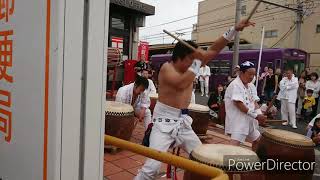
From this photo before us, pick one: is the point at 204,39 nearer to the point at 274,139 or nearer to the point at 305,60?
the point at 305,60

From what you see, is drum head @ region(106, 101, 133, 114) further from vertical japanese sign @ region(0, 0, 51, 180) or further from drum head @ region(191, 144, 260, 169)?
vertical japanese sign @ region(0, 0, 51, 180)

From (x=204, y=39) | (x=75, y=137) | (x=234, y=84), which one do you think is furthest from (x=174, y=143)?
(x=204, y=39)

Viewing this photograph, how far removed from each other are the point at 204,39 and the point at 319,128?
30.4 metres

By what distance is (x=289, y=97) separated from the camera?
9336 millimetres

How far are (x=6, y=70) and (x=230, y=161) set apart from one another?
1.87 m

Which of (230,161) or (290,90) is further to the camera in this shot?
(290,90)

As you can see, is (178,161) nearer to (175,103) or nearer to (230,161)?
(230,161)

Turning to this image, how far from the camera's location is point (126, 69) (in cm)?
962

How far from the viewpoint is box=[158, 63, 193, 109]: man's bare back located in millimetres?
3137

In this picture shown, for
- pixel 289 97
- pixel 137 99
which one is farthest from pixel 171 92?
pixel 289 97

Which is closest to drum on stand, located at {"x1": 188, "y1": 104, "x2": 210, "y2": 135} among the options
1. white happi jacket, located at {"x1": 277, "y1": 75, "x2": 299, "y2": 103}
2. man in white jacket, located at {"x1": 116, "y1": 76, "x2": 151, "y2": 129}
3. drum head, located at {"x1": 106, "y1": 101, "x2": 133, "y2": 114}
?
man in white jacket, located at {"x1": 116, "y1": 76, "x2": 151, "y2": 129}

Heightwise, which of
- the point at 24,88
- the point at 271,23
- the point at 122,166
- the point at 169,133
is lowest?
the point at 122,166

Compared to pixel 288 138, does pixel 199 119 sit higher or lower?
lower

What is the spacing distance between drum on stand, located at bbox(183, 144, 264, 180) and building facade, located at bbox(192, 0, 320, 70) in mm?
19045
